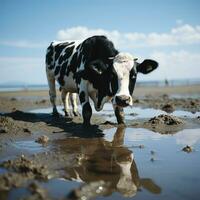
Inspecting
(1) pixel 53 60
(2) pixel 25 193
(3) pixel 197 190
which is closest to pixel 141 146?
(3) pixel 197 190

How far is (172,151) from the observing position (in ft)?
17.0

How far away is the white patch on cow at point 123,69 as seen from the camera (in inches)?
265

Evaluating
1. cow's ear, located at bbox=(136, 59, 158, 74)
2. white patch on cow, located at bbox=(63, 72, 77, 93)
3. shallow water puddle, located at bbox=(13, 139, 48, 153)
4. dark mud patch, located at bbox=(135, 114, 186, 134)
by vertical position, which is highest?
cow's ear, located at bbox=(136, 59, 158, 74)

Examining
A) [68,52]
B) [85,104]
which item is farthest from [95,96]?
[68,52]

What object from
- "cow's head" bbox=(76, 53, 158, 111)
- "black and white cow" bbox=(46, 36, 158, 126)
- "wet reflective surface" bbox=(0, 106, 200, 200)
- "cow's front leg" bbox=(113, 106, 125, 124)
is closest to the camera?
"wet reflective surface" bbox=(0, 106, 200, 200)

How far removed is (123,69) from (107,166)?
310cm

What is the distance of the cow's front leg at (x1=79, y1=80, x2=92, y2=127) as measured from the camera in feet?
26.0

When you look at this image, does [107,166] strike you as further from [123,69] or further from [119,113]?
[119,113]

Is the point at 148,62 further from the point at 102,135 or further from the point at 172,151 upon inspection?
the point at 172,151

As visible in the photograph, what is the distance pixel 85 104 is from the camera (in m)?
8.06

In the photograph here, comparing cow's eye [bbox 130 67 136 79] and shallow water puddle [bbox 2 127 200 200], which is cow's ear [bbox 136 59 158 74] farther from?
shallow water puddle [bbox 2 127 200 200]

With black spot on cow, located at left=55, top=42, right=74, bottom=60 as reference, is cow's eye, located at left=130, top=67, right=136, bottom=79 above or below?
below

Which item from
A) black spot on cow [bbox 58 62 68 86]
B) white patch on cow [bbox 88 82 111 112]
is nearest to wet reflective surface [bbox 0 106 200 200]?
white patch on cow [bbox 88 82 111 112]

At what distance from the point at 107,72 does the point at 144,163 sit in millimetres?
3289
